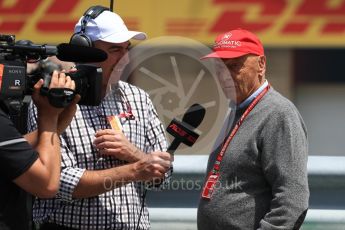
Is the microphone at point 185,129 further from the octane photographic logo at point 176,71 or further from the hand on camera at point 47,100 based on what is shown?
the octane photographic logo at point 176,71

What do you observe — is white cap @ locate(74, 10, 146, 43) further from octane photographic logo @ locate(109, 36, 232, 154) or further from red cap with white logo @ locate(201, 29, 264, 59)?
octane photographic logo @ locate(109, 36, 232, 154)

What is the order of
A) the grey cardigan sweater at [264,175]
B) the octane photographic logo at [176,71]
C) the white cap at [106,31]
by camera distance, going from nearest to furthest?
the grey cardigan sweater at [264,175], the white cap at [106,31], the octane photographic logo at [176,71]

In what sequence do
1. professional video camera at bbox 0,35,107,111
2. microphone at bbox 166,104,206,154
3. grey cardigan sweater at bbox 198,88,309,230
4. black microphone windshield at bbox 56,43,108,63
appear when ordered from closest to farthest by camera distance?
professional video camera at bbox 0,35,107,111 → black microphone windshield at bbox 56,43,108,63 → grey cardigan sweater at bbox 198,88,309,230 → microphone at bbox 166,104,206,154

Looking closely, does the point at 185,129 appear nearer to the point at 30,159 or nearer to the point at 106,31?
the point at 106,31

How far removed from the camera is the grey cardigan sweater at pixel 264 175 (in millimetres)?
3158

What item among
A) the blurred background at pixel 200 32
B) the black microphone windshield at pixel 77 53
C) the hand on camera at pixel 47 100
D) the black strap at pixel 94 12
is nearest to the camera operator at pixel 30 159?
the hand on camera at pixel 47 100

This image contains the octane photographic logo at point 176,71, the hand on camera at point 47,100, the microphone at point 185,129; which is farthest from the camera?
the octane photographic logo at point 176,71

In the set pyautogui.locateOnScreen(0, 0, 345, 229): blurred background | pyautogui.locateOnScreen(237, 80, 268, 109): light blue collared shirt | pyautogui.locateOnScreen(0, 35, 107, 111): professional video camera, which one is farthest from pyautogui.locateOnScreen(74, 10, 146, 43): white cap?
pyautogui.locateOnScreen(0, 0, 345, 229): blurred background

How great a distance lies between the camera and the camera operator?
2744mm

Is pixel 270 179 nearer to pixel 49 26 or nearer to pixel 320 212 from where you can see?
pixel 320 212

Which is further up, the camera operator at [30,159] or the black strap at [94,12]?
the black strap at [94,12]

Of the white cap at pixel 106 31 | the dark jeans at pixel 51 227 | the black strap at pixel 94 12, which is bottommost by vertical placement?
the dark jeans at pixel 51 227

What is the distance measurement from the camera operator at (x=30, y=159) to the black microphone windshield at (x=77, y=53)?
11 cm

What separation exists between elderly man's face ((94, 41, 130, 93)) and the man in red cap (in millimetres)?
413
